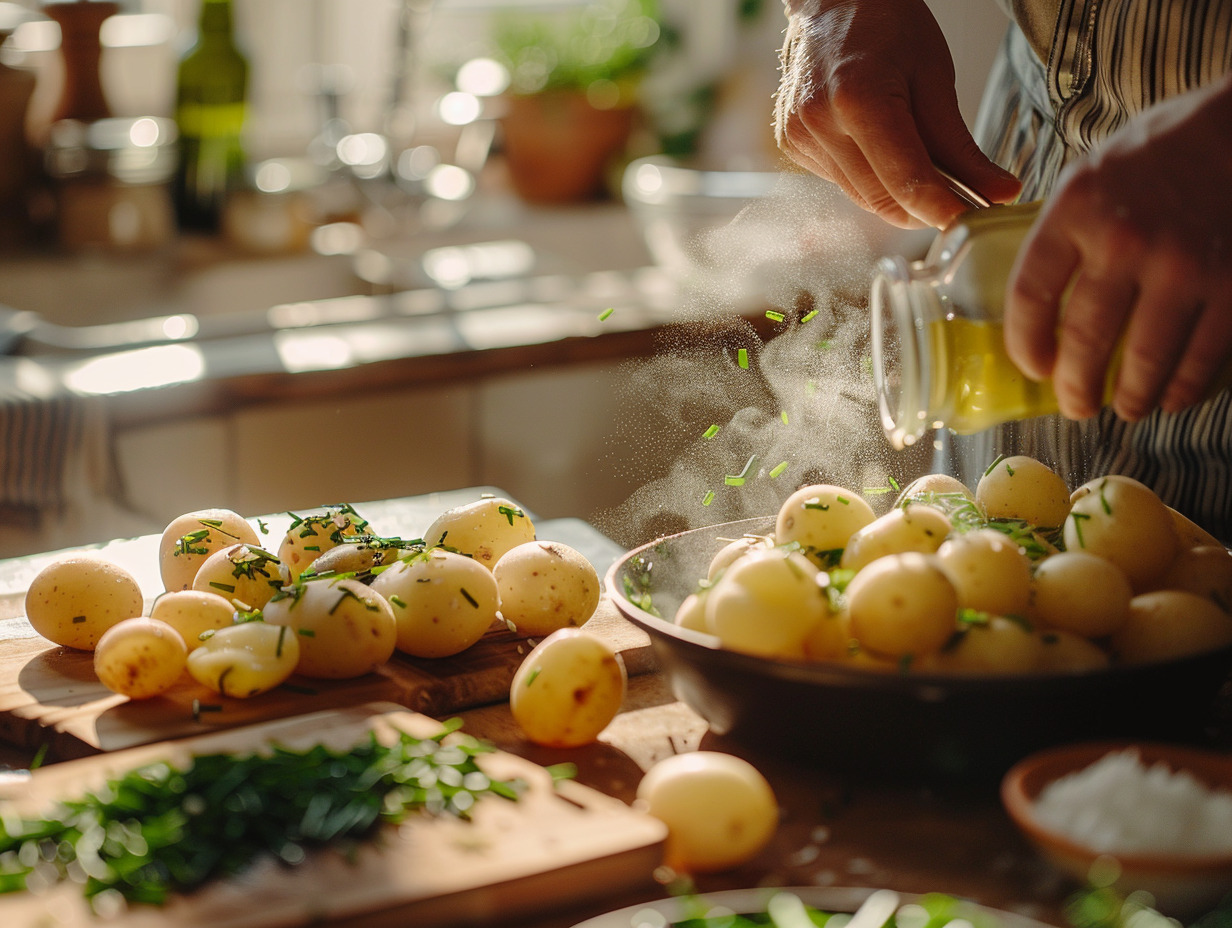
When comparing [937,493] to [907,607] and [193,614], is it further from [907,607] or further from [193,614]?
[193,614]

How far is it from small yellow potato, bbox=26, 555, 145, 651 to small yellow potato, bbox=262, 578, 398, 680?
0.16 metres

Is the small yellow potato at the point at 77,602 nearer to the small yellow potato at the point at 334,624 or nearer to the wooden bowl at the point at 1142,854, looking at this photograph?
the small yellow potato at the point at 334,624

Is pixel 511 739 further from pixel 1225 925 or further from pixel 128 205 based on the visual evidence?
pixel 128 205

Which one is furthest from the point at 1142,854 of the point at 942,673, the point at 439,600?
the point at 439,600

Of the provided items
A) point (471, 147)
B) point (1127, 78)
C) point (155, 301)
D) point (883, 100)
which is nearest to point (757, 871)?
point (883, 100)

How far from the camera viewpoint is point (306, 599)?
0.96m

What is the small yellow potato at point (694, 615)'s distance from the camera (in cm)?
87

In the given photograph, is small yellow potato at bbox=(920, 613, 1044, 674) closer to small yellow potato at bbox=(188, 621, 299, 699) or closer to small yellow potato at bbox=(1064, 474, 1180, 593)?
small yellow potato at bbox=(1064, 474, 1180, 593)

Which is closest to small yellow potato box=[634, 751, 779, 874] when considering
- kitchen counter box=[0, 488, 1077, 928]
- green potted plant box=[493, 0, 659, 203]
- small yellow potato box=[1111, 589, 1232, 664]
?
kitchen counter box=[0, 488, 1077, 928]

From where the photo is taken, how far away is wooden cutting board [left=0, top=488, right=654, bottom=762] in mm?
909

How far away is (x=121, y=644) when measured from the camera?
0.92 meters

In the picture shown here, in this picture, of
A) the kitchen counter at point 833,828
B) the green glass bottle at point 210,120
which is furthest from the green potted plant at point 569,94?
the kitchen counter at point 833,828

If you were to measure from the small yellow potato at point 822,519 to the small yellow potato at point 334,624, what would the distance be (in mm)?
295

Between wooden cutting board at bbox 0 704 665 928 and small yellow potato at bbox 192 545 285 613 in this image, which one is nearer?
wooden cutting board at bbox 0 704 665 928
